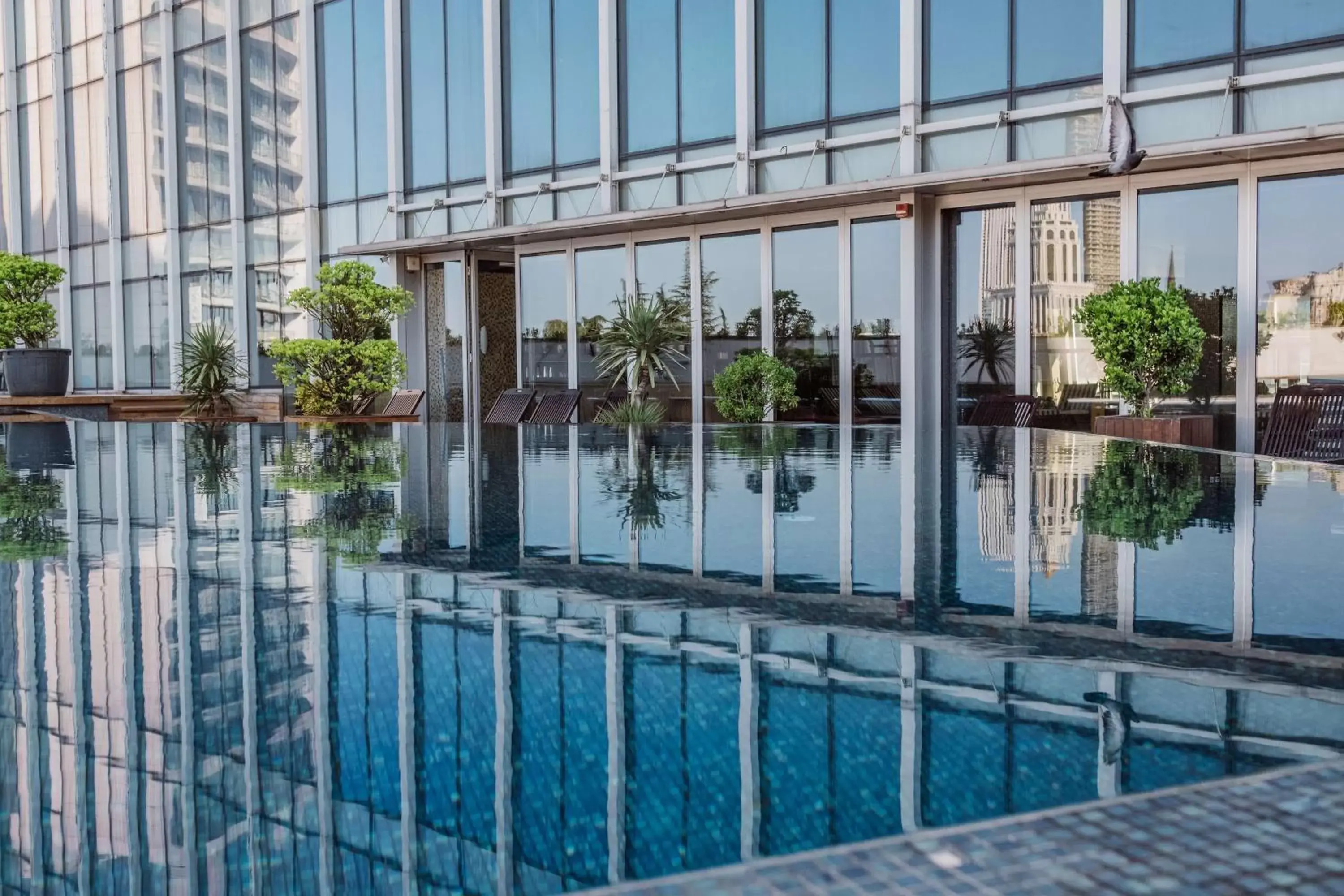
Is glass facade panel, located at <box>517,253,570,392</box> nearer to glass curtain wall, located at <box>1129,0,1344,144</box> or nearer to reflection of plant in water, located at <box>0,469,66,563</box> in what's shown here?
glass curtain wall, located at <box>1129,0,1344,144</box>

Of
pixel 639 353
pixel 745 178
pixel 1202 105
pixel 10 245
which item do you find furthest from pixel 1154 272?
pixel 10 245

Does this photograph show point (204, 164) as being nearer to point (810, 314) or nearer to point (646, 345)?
point (646, 345)

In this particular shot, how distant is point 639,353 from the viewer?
58.2ft

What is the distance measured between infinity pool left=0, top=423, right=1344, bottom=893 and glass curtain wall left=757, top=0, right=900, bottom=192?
12.0m

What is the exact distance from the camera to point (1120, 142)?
1245 cm

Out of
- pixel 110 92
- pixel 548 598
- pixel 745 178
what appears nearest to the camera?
pixel 548 598

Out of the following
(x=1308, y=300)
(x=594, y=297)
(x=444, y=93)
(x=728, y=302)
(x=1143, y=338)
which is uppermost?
(x=444, y=93)

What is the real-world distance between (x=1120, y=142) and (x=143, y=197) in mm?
22375

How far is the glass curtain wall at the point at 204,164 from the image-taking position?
24.9 m

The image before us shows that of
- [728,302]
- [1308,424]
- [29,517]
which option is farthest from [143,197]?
[1308,424]

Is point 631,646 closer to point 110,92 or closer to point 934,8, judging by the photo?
point 934,8

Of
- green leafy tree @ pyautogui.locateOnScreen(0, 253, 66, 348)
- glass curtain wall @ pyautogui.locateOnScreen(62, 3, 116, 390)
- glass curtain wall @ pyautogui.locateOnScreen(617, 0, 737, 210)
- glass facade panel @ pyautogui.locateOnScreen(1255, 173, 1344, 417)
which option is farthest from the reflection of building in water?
glass curtain wall @ pyautogui.locateOnScreen(62, 3, 116, 390)

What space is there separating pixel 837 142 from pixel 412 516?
12608 millimetres

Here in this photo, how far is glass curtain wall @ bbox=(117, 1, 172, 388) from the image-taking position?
2652cm
